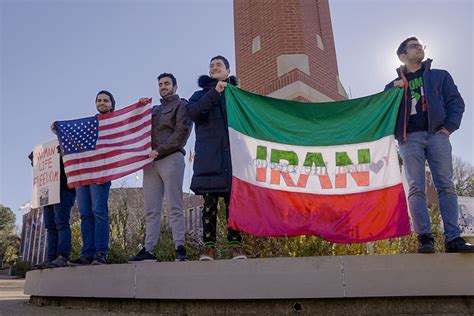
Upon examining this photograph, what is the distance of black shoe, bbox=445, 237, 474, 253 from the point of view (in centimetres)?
318

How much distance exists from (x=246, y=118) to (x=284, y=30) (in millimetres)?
4854

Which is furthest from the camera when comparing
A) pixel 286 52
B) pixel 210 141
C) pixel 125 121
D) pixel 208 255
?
pixel 286 52

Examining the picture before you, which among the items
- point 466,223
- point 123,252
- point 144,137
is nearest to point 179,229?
point 144,137

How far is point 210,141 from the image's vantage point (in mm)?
3857

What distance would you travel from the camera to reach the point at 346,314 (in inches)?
120

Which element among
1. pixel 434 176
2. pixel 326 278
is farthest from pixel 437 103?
pixel 326 278

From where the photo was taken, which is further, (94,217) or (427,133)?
(94,217)

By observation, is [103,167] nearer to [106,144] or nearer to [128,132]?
[106,144]

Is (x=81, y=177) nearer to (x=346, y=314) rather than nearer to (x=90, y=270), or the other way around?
(x=90, y=270)

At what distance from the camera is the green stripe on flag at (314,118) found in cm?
397

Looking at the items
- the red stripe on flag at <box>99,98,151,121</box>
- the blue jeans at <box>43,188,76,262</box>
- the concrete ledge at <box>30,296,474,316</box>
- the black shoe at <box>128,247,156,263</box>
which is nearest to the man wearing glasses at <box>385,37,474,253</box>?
the concrete ledge at <box>30,296,474,316</box>

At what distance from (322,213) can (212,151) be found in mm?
1171

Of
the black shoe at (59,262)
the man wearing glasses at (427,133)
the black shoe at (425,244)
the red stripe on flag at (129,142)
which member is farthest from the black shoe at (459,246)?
the black shoe at (59,262)

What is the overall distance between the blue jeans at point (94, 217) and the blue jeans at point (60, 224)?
0.45 meters
